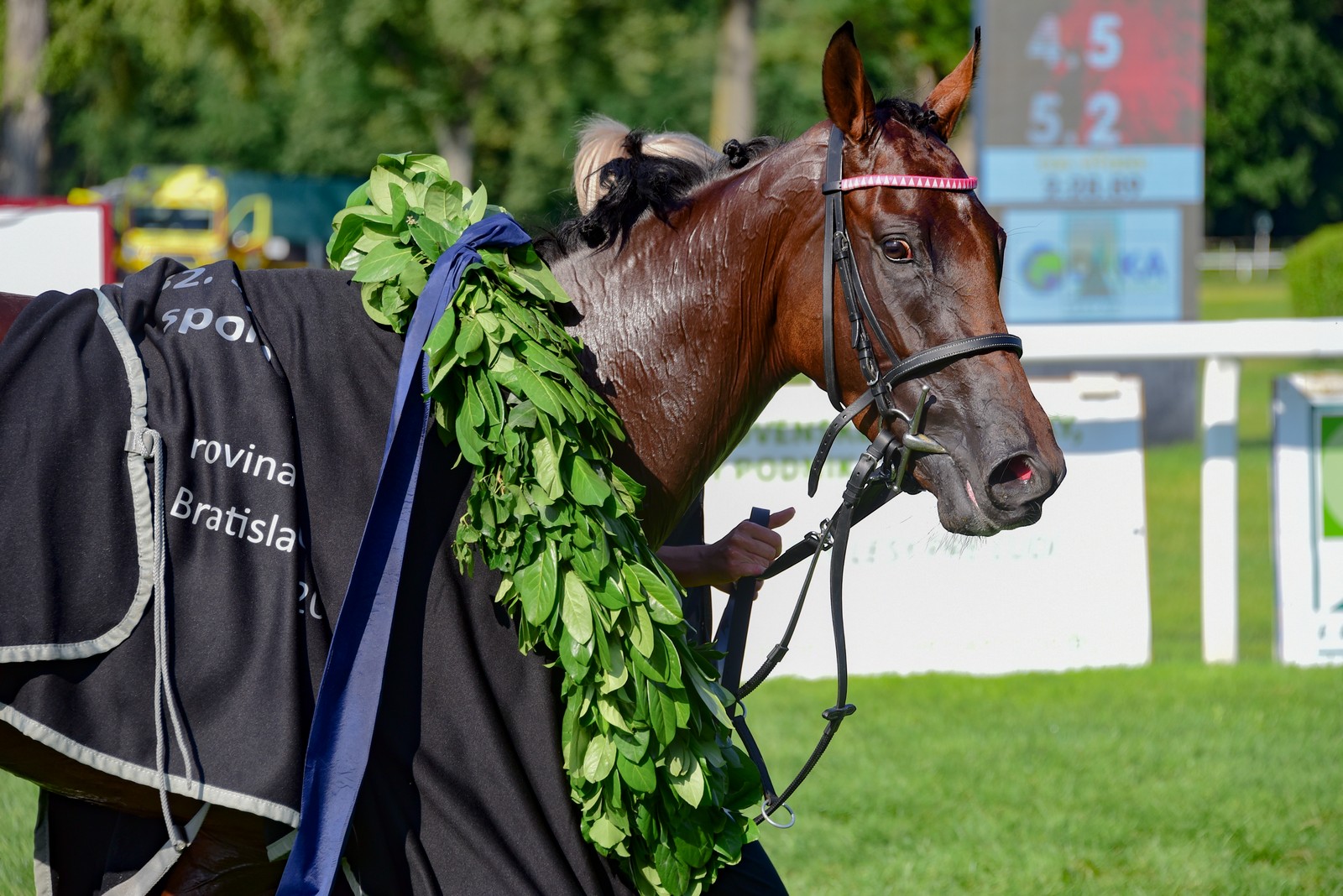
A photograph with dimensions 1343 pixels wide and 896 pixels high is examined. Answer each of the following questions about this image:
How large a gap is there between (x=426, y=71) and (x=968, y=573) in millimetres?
23714

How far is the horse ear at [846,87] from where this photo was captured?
7.26ft

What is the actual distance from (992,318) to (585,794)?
3.39 feet

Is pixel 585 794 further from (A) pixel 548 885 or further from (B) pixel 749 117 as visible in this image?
(B) pixel 749 117

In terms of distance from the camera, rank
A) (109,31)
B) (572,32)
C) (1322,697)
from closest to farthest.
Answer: (1322,697), (109,31), (572,32)

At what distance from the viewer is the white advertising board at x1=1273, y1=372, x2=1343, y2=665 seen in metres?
5.85

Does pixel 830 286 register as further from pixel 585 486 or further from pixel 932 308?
pixel 585 486

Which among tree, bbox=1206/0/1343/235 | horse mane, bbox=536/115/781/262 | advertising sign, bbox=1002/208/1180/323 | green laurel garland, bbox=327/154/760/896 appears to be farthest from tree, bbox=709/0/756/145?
tree, bbox=1206/0/1343/235

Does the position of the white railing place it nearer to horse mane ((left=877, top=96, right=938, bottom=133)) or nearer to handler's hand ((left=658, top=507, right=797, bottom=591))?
handler's hand ((left=658, top=507, right=797, bottom=591))

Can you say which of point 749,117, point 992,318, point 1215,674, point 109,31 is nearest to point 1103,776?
point 1215,674

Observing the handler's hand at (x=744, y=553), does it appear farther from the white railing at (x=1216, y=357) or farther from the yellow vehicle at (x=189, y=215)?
the yellow vehicle at (x=189, y=215)

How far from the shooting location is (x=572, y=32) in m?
24.8

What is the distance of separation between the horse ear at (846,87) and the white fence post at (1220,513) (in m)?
4.18

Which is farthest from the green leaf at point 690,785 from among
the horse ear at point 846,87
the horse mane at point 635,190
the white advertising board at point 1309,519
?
the white advertising board at point 1309,519

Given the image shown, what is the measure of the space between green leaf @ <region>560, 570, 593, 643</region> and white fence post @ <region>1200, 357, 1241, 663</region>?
4.67 m
